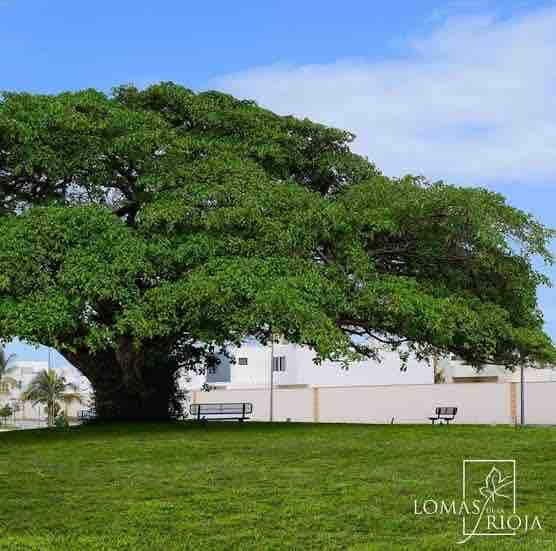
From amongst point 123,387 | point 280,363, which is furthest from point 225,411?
point 280,363

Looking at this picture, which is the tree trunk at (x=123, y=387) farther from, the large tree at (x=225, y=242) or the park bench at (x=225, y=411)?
the park bench at (x=225, y=411)

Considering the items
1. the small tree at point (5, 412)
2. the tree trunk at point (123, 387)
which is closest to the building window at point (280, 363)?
the small tree at point (5, 412)

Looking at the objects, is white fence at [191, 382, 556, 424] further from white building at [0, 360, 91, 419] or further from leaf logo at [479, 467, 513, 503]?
leaf logo at [479, 467, 513, 503]

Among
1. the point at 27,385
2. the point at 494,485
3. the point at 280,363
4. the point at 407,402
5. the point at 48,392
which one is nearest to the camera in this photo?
the point at 494,485

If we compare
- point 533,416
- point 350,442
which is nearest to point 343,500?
point 350,442

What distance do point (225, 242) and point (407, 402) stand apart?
1098 inches

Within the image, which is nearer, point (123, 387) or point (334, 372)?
point (123, 387)

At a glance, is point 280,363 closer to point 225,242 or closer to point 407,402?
point 407,402

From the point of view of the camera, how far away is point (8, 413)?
73875 millimetres

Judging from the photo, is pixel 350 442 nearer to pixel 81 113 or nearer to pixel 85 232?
pixel 85 232

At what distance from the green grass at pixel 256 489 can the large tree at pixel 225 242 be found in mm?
2722

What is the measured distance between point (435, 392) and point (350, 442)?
29069 mm

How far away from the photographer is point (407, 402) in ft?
159

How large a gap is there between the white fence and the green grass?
2495 cm
